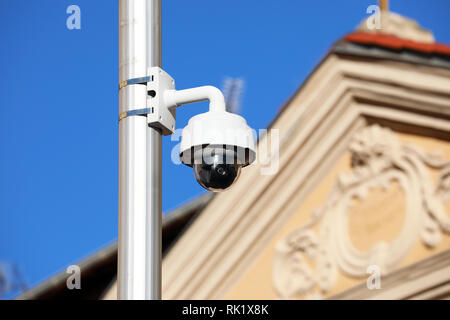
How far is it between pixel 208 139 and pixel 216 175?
0.49 ft

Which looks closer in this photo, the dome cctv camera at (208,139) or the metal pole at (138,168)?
the metal pole at (138,168)

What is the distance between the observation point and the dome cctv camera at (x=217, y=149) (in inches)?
151

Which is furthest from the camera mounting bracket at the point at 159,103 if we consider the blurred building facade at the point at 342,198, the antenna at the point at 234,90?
the antenna at the point at 234,90

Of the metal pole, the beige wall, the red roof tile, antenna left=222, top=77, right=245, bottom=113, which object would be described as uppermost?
antenna left=222, top=77, right=245, bottom=113

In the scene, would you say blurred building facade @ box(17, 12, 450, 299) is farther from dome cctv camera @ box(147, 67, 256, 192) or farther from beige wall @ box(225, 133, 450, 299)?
dome cctv camera @ box(147, 67, 256, 192)

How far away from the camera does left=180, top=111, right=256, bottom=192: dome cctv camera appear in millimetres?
3840

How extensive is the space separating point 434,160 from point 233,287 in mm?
2690

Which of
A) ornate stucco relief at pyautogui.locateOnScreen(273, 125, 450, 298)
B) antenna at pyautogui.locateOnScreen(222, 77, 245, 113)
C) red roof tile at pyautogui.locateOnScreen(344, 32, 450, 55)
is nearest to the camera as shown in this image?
ornate stucco relief at pyautogui.locateOnScreen(273, 125, 450, 298)

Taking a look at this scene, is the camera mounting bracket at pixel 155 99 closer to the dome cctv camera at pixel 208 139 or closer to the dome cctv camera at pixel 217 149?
the dome cctv camera at pixel 208 139

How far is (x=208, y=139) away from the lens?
3840 mm

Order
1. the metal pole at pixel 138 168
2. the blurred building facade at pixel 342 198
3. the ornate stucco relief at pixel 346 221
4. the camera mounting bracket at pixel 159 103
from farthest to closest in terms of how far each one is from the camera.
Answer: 1. the blurred building facade at pixel 342 198
2. the ornate stucco relief at pixel 346 221
3. the camera mounting bracket at pixel 159 103
4. the metal pole at pixel 138 168

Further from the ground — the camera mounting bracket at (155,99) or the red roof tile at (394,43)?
the red roof tile at (394,43)

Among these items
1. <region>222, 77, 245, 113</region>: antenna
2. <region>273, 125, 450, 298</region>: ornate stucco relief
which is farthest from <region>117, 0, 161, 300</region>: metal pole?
<region>222, 77, 245, 113</region>: antenna

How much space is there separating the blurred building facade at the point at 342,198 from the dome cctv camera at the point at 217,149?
19.9 feet
